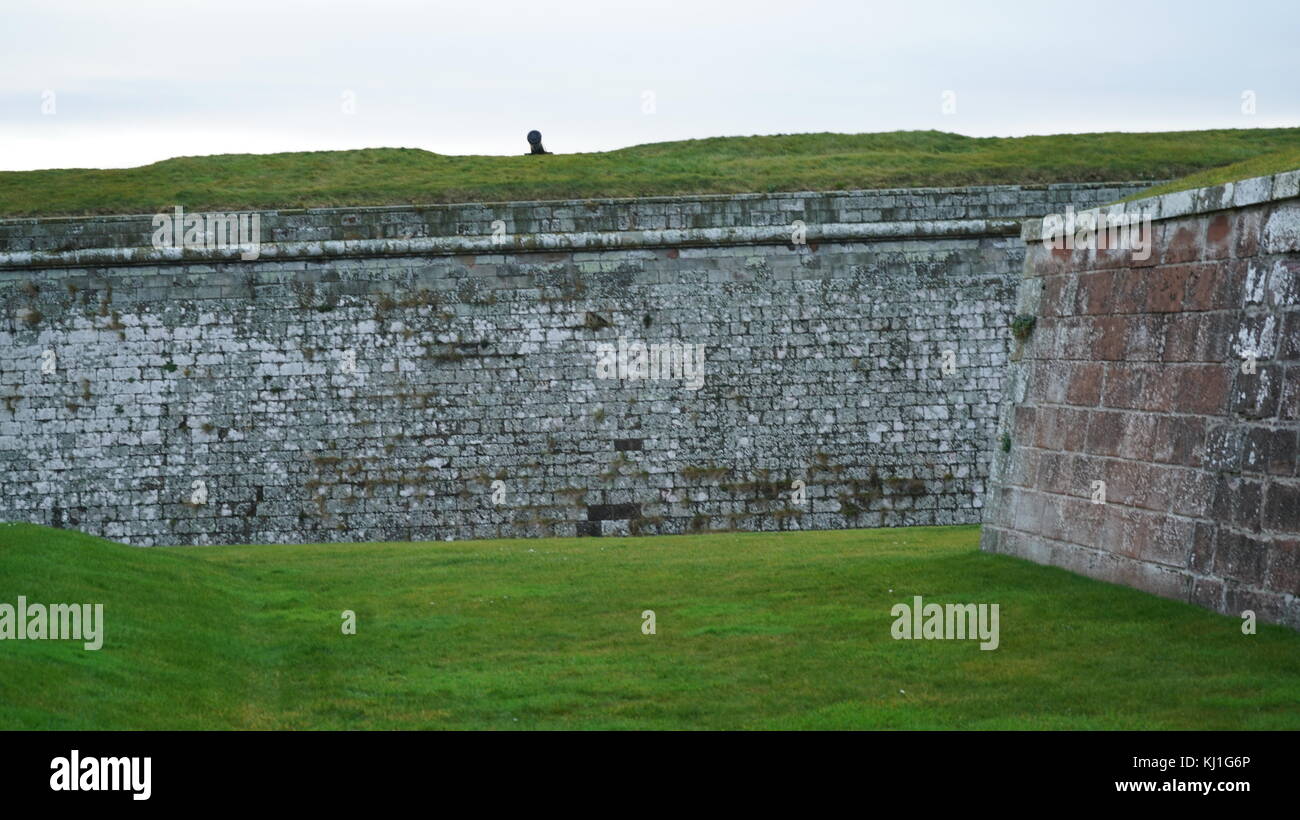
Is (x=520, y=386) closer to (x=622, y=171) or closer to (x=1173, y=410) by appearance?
(x=622, y=171)

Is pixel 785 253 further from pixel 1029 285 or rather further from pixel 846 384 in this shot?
pixel 1029 285

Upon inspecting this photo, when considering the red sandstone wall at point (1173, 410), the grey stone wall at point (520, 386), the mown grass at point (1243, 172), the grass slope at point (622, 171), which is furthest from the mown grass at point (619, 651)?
the grass slope at point (622, 171)

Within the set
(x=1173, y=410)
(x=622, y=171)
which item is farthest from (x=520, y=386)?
(x=1173, y=410)

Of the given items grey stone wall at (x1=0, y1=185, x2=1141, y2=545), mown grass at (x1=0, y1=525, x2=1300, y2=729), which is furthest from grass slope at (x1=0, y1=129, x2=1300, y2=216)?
mown grass at (x1=0, y1=525, x2=1300, y2=729)

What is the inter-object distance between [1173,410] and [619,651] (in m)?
3.76

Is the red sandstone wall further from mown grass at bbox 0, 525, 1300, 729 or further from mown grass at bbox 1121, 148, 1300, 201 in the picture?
mown grass at bbox 1121, 148, 1300, 201

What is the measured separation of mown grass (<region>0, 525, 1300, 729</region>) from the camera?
24.2ft

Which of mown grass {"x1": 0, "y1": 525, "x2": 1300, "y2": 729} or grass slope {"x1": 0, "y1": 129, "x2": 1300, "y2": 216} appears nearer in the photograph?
mown grass {"x1": 0, "y1": 525, "x2": 1300, "y2": 729}

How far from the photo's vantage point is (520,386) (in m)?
19.0

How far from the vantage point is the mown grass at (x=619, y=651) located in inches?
291

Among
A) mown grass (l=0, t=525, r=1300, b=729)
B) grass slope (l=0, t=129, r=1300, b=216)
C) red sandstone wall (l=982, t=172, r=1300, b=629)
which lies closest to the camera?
mown grass (l=0, t=525, r=1300, b=729)

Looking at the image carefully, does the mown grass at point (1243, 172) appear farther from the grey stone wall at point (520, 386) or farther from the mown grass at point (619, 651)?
the grey stone wall at point (520, 386)

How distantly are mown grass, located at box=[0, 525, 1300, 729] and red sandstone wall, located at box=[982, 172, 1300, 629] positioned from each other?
0.29 meters

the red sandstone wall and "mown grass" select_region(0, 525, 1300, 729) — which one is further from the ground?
the red sandstone wall
